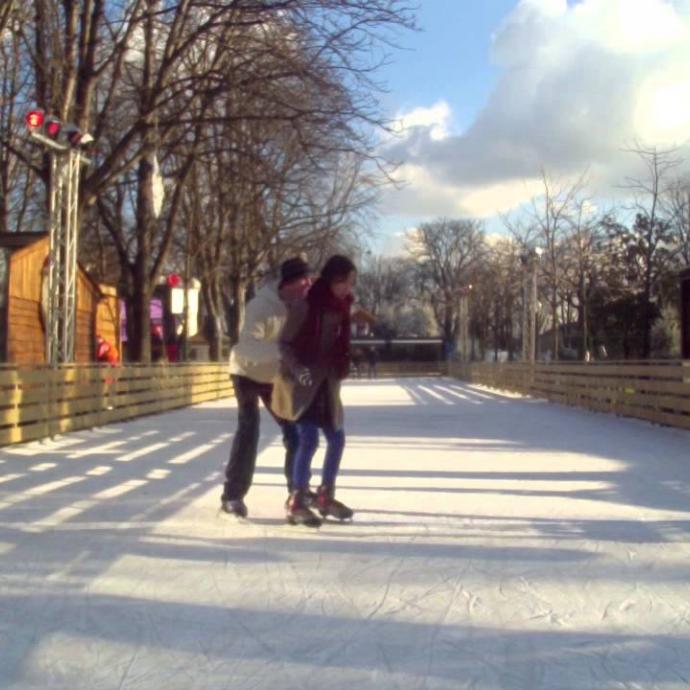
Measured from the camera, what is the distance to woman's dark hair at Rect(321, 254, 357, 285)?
6.22 meters

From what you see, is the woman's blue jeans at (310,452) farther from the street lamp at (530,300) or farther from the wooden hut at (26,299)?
the street lamp at (530,300)

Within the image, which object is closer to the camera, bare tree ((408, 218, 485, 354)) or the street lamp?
the street lamp

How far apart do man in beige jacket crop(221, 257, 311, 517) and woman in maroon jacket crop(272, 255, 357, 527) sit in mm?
106

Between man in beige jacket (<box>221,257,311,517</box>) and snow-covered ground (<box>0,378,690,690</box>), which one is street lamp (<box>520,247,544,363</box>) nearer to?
snow-covered ground (<box>0,378,690,690</box>)

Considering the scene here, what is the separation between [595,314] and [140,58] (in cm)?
3078

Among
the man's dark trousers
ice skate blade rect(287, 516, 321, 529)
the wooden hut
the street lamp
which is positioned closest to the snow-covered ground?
ice skate blade rect(287, 516, 321, 529)

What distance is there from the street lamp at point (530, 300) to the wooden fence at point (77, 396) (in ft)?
42.6

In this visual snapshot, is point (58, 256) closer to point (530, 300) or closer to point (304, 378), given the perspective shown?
point (304, 378)

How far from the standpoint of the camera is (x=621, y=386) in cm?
1770

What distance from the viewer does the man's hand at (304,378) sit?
613 cm

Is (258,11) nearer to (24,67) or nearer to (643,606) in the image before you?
(24,67)

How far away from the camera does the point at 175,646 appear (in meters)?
4.10

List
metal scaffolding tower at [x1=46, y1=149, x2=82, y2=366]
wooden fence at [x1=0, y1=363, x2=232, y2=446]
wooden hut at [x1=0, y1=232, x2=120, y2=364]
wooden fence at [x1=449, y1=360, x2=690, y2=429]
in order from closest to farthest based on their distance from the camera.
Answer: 1. wooden fence at [x1=0, y1=363, x2=232, y2=446]
2. wooden fence at [x1=449, y1=360, x2=690, y2=429]
3. metal scaffolding tower at [x1=46, y1=149, x2=82, y2=366]
4. wooden hut at [x1=0, y1=232, x2=120, y2=364]

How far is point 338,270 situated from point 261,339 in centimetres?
67
